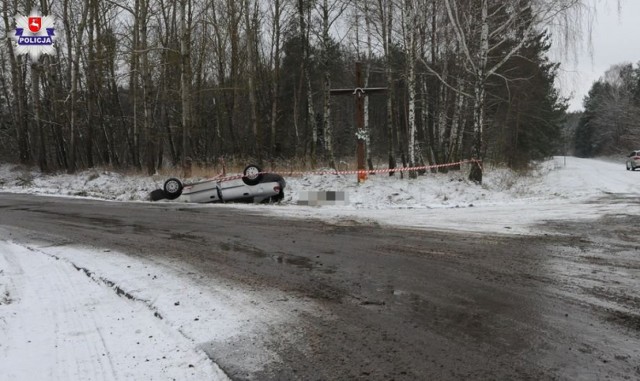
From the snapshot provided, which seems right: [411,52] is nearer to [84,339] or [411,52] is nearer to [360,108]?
[360,108]

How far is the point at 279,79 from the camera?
36.1m

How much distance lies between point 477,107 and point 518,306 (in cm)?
1341

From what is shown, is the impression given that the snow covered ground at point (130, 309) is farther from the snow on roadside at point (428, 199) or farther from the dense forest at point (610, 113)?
the dense forest at point (610, 113)

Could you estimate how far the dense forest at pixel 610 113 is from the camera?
75.1 meters

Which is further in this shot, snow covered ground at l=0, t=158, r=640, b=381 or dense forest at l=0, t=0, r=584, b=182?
dense forest at l=0, t=0, r=584, b=182

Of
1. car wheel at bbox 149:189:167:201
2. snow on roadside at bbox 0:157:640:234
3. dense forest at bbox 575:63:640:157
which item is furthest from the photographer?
dense forest at bbox 575:63:640:157

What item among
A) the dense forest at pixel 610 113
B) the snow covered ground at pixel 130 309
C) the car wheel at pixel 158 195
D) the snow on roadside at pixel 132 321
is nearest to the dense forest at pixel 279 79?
the car wheel at pixel 158 195

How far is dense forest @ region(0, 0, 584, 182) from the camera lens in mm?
18969

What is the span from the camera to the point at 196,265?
7.19m

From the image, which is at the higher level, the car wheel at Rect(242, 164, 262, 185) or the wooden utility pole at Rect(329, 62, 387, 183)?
the wooden utility pole at Rect(329, 62, 387, 183)

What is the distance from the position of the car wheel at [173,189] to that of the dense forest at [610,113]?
69467mm

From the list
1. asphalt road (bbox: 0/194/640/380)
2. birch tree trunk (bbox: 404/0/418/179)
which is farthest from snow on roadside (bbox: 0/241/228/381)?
birch tree trunk (bbox: 404/0/418/179)

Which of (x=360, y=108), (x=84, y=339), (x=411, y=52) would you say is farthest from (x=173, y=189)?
(x=84, y=339)

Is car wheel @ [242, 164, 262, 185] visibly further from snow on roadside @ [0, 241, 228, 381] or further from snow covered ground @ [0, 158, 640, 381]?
snow on roadside @ [0, 241, 228, 381]
